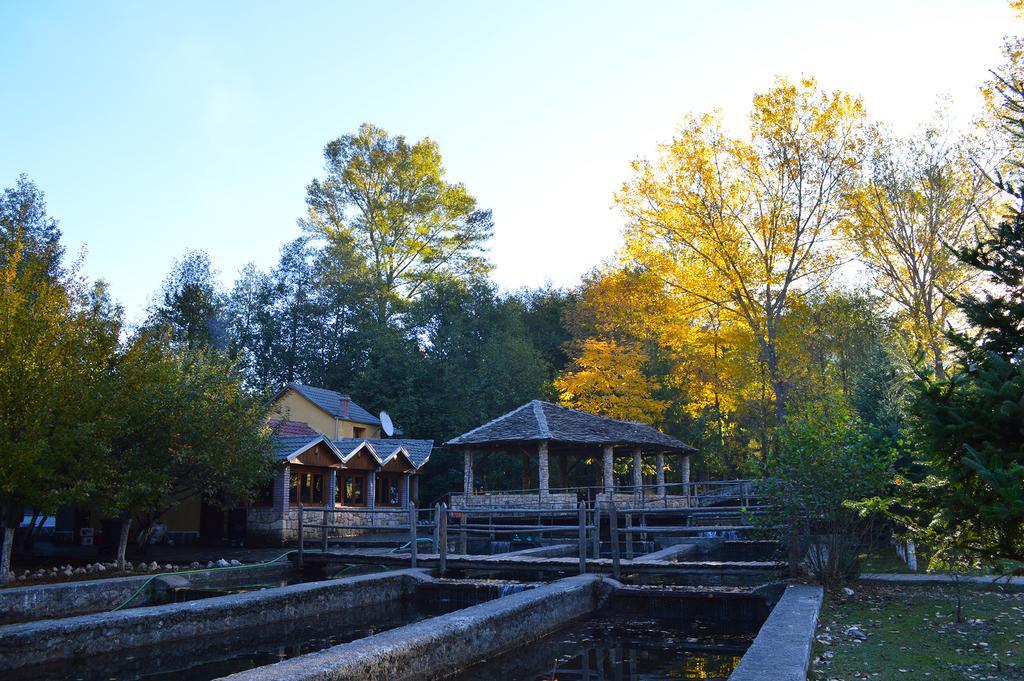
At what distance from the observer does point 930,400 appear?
21.9 ft

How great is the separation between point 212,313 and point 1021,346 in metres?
42.7

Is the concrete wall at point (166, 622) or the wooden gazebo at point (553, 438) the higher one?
the wooden gazebo at point (553, 438)

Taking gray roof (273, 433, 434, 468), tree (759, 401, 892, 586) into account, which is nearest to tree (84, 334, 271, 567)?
gray roof (273, 433, 434, 468)

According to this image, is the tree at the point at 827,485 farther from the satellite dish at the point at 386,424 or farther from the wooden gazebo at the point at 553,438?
the satellite dish at the point at 386,424

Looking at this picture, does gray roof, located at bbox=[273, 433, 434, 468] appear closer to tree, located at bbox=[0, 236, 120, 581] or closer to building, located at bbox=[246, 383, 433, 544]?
building, located at bbox=[246, 383, 433, 544]

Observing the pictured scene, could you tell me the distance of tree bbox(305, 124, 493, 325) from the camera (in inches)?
1773

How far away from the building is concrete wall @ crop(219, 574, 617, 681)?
11.5 metres

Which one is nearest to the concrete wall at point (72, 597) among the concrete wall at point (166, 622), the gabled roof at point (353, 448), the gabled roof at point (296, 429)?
the concrete wall at point (166, 622)

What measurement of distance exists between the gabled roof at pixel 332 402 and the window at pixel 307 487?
7705mm

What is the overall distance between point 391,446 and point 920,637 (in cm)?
2661

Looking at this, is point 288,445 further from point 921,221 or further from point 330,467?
point 921,221

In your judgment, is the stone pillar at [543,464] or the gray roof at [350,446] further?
the stone pillar at [543,464]

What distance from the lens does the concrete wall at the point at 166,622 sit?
357 inches

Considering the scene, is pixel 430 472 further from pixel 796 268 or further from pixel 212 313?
pixel 796 268
